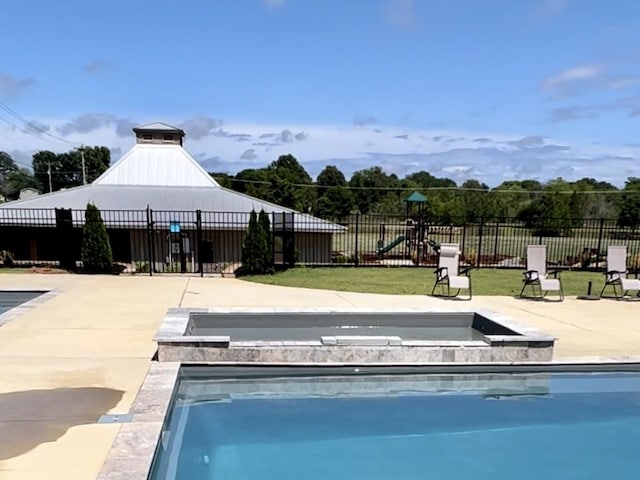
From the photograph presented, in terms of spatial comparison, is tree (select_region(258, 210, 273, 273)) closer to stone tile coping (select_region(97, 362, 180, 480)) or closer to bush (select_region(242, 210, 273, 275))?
bush (select_region(242, 210, 273, 275))

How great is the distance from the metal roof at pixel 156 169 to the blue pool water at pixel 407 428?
59.0 feet

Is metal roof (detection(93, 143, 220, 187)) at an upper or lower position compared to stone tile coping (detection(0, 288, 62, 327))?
upper

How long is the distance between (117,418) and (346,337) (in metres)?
2.59

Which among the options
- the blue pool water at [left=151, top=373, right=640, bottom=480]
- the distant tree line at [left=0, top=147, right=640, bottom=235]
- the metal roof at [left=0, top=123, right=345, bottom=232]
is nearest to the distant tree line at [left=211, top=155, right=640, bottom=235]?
the distant tree line at [left=0, top=147, right=640, bottom=235]

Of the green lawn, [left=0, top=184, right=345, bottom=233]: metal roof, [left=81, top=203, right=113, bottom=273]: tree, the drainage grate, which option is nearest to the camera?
the drainage grate

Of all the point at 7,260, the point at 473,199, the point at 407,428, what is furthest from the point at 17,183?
the point at 407,428

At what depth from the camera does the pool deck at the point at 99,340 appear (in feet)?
11.1

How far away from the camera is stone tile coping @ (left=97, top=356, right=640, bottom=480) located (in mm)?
2947

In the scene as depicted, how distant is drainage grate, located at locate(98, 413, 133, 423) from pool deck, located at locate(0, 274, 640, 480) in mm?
50

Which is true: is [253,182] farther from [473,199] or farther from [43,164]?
[43,164]

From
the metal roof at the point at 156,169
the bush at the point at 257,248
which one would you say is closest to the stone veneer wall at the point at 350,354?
the bush at the point at 257,248

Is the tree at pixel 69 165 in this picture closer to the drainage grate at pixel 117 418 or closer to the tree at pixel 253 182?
the tree at pixel 253 182

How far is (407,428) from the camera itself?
4.51 metres

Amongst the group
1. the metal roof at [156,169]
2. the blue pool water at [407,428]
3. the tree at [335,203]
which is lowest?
the blue pool water at [407,428]
